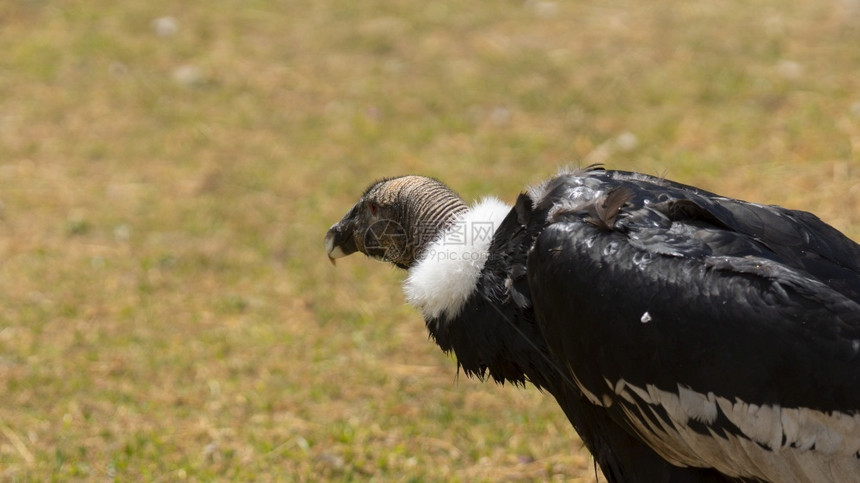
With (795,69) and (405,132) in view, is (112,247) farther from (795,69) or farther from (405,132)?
(795,69)

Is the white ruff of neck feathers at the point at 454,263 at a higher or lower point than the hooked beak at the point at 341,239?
higher

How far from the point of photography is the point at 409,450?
4.88 meters

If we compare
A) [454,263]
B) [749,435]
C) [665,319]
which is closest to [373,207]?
[454,263]

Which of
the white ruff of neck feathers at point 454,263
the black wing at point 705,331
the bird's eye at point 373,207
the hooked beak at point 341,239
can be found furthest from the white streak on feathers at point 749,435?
the hooked beak at point 341,239

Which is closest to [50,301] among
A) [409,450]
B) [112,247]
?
[112,247]

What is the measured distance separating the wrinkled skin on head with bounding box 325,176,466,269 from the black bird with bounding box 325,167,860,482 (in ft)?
0.75

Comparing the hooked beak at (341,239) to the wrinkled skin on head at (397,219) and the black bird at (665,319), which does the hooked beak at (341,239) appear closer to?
the wrinkled skin on head at (397,219)

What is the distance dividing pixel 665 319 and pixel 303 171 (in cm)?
527

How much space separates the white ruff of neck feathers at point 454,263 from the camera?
12.0 ft

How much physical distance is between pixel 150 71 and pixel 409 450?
581 centimetres

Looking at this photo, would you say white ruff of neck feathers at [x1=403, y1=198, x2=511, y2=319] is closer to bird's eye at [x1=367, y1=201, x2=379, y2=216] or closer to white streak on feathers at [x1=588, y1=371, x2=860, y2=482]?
bird's eye at [x1=367, y1=201, x2=379, y2=216]

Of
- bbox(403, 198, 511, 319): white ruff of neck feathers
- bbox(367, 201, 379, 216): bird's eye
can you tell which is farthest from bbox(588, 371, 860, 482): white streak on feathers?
bbox(367, 201, 379, 216): bird's eye

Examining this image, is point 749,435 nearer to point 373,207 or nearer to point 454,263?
point 454,263

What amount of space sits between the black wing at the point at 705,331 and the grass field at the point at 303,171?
160 centimetres
